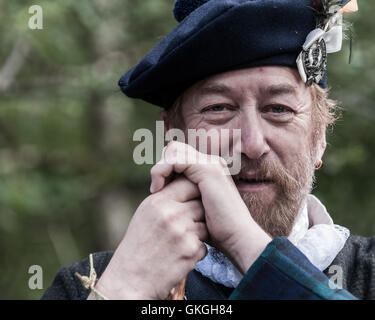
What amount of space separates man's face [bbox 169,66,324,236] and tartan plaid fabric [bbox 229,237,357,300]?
1.70 feet

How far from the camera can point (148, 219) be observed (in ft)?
6.64

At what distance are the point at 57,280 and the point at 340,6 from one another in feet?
6.55

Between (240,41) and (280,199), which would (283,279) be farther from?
(240,41)

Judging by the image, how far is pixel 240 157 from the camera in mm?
2332

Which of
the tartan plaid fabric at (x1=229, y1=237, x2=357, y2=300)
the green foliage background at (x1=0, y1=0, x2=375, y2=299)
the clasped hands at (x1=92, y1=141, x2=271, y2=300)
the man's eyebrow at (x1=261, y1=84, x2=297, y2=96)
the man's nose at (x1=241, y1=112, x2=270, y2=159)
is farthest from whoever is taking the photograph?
the green foliage background at (x1=0, y1=0, x2=375, y2=299)

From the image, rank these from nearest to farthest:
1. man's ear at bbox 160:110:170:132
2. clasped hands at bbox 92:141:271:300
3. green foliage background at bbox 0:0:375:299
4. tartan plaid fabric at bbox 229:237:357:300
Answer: tartan plaid fabric at bbox 229:237:357:300
clasped hands at bbox 92:141:271:300
man's ear at bbox 160:110:170:132
green foliage background at bbox 0:0:375:299

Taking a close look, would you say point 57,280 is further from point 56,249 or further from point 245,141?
point 56,249

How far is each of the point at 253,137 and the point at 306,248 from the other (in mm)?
550

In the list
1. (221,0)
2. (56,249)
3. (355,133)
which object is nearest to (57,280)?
(221,0)

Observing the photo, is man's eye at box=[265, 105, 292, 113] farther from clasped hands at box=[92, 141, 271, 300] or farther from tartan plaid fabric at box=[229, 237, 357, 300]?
tartan plaid fabric at box=[229, 237, 357, 300]

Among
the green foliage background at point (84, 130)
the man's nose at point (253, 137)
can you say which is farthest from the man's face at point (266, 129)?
the green foliage background at point (84, 130)

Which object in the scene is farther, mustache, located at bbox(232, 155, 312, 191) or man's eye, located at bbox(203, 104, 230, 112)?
man's eye, located at bbox(203, 104, 230, 112)

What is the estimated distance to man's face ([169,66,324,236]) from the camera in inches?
92.7

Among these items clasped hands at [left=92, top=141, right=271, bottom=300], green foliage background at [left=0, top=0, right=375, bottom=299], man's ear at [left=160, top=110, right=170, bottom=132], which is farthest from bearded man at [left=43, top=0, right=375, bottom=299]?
green foliage background at [left=0, top=0, right=375, bottom=299]
